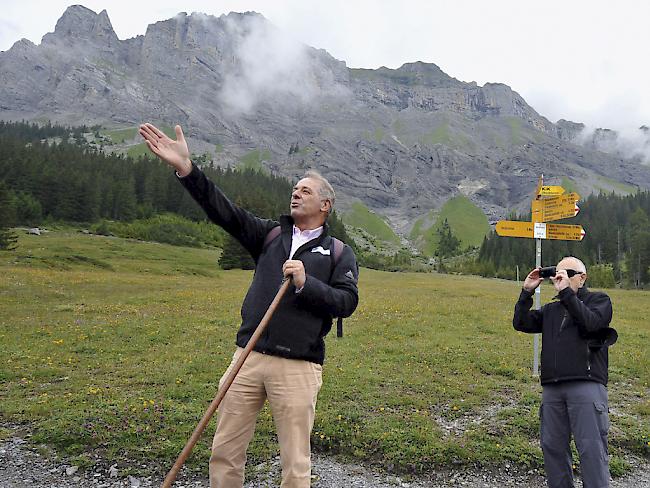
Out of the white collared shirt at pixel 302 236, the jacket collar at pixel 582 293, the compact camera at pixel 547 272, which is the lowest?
the jacket collar at pixel 582 293

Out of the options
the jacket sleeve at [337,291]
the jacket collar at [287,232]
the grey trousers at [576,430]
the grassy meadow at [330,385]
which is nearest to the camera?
the jacket sleeve at [337,291]

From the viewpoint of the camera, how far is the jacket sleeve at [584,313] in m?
5.93

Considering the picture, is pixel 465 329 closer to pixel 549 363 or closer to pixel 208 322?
pixel 208 322

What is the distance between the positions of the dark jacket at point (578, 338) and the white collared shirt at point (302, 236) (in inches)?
131

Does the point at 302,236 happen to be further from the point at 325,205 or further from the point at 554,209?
the point at 554,209

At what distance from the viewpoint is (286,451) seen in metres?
4.54

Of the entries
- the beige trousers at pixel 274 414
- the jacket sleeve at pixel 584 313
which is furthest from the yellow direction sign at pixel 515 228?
the beige trousers at pixel 274 414

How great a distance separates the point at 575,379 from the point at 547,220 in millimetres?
8076

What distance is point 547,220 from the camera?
13.2 meters

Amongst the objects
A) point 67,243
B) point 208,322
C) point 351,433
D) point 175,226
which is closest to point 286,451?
point 351,433

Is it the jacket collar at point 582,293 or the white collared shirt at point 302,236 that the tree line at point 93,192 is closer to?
the jacket collar at point 582,293

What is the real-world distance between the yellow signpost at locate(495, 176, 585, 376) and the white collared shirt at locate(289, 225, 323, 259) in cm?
876

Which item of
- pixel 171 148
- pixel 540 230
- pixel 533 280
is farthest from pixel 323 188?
pixel 540 230

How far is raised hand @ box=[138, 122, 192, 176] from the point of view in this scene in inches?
176
